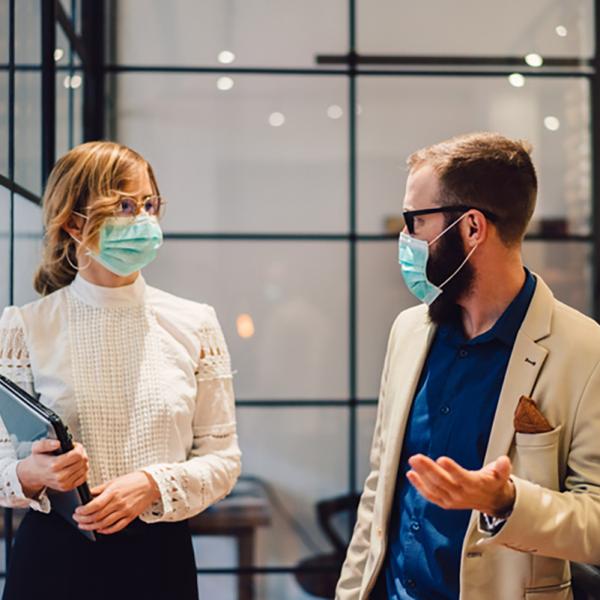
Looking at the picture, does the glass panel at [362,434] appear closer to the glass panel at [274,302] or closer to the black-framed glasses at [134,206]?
the glass panel at [274,302]

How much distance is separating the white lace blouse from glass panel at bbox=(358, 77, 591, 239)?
5.16 feet

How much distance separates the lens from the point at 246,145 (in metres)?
3.35

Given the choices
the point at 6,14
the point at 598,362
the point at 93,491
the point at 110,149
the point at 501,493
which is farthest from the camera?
the point at 6,14

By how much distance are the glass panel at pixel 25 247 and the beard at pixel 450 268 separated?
1063 millimetres

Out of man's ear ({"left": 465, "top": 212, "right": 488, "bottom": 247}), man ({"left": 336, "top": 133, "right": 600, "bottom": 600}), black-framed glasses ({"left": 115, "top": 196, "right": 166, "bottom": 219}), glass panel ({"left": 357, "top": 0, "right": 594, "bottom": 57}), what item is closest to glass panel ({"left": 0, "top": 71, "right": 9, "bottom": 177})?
black-framed glasses ({"left": 115, "top": 196, "right": 166, "bottom": 219})

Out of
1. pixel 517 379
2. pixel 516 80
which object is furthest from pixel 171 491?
pixel 516 80

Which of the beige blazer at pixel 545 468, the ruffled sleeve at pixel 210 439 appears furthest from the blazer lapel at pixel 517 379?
the ruffled sleeve at pixel 210 439

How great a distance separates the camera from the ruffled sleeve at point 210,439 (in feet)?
5.88

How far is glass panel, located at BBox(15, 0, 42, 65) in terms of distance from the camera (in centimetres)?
226

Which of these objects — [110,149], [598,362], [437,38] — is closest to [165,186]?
[437,38]

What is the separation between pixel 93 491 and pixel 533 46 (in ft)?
8.19

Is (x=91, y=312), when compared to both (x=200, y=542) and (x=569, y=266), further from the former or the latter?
(x=569, y=266)

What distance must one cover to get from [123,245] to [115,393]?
30 centimetres

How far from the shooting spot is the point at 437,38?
338 centimetres
